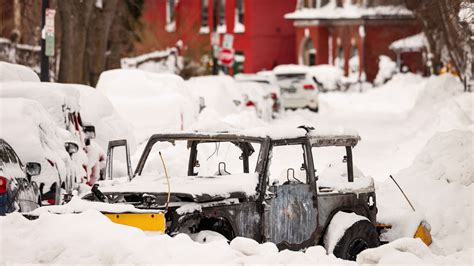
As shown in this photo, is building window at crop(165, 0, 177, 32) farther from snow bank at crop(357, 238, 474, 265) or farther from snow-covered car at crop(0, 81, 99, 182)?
snow bank at crop(357, 238, 474, 265)

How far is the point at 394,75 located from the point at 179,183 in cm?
7044

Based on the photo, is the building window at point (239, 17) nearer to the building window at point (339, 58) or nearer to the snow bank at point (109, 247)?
the building window at point (339, 58)

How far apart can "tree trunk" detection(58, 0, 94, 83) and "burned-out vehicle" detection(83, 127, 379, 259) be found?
1721cm

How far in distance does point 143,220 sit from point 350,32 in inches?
2956

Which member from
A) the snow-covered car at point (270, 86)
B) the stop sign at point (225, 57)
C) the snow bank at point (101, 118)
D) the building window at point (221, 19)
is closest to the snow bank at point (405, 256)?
the snow bank at point (101, 118)

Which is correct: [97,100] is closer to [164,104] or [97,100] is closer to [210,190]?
[164,104]

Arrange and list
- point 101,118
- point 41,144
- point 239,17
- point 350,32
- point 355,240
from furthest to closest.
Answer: point 350,32 < point 239,17 < point 101,118 < point 41,144 < point 355,240

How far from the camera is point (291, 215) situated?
1064 centimetres

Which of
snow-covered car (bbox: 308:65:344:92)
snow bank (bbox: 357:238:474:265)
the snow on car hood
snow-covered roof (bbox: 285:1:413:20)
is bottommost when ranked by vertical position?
snow-covered car (bbox: 308:65:344:92)

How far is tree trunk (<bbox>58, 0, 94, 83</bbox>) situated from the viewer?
29.0m

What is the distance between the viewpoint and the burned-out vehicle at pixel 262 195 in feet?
32.0

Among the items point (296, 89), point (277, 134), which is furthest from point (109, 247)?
point (296, 89)

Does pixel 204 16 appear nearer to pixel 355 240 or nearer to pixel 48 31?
pixel 48 31

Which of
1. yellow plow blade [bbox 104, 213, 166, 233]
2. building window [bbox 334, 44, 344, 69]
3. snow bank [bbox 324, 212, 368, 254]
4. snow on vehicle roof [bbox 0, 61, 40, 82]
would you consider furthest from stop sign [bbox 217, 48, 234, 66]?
yellow plow blade [bbox 104, 213, 166, 233]
